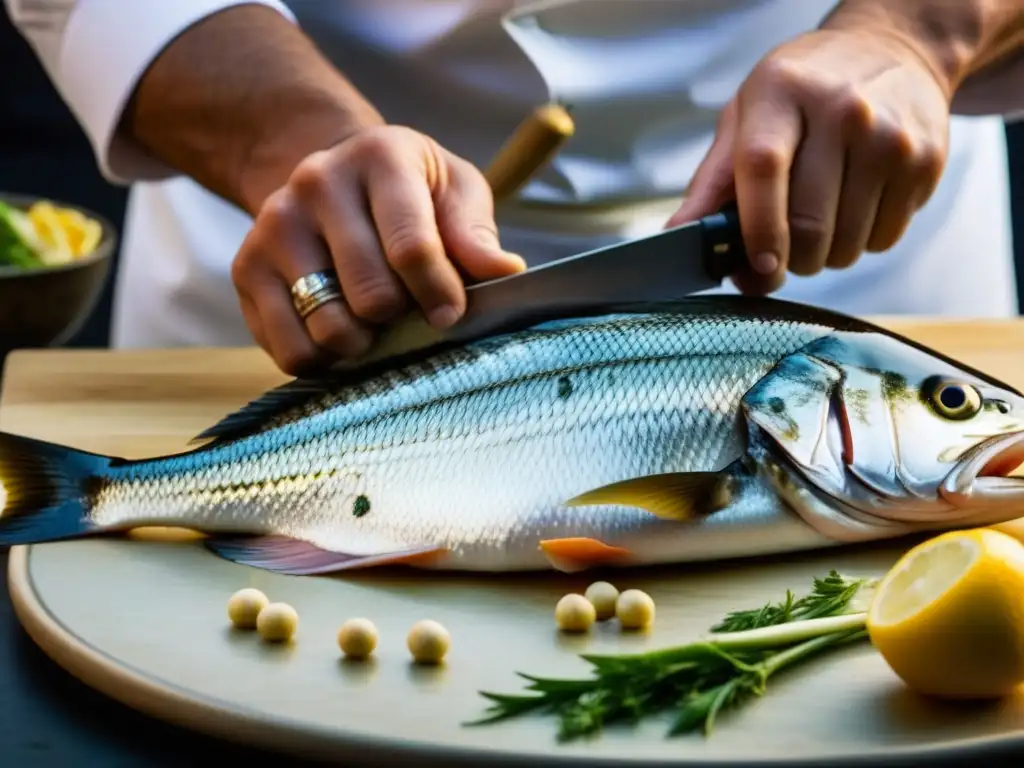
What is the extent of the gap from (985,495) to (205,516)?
0.76 metres

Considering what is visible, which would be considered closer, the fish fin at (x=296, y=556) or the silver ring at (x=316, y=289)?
the fish fin at (x=296, y=556)

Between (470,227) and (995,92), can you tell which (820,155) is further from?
(995,92)

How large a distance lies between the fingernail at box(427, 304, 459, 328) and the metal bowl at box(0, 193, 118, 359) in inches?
30.6

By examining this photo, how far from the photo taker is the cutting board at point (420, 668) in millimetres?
1035

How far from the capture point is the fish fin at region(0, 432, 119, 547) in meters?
1.42

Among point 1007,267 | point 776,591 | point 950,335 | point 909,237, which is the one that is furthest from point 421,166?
point 1007,267

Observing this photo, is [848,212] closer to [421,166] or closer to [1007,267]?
[421,166]

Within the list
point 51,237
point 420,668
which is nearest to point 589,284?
point 420,668

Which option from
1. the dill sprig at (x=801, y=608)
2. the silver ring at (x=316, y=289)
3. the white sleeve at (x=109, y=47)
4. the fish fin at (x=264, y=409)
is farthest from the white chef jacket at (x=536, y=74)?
the dill sprig at (x=801, y=608)

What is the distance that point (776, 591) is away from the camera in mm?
1307

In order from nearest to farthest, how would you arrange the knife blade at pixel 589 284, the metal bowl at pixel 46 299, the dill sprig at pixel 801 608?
the dill sprig at pixel 801 608, the knife blade at pixel 589 284, the metal bowl at pixel 46 299

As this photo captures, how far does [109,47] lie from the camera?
195 cm

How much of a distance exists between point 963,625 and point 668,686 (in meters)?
0.22

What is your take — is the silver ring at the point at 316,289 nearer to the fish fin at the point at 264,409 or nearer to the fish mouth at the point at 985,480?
the fish fin at the point at 264,409
